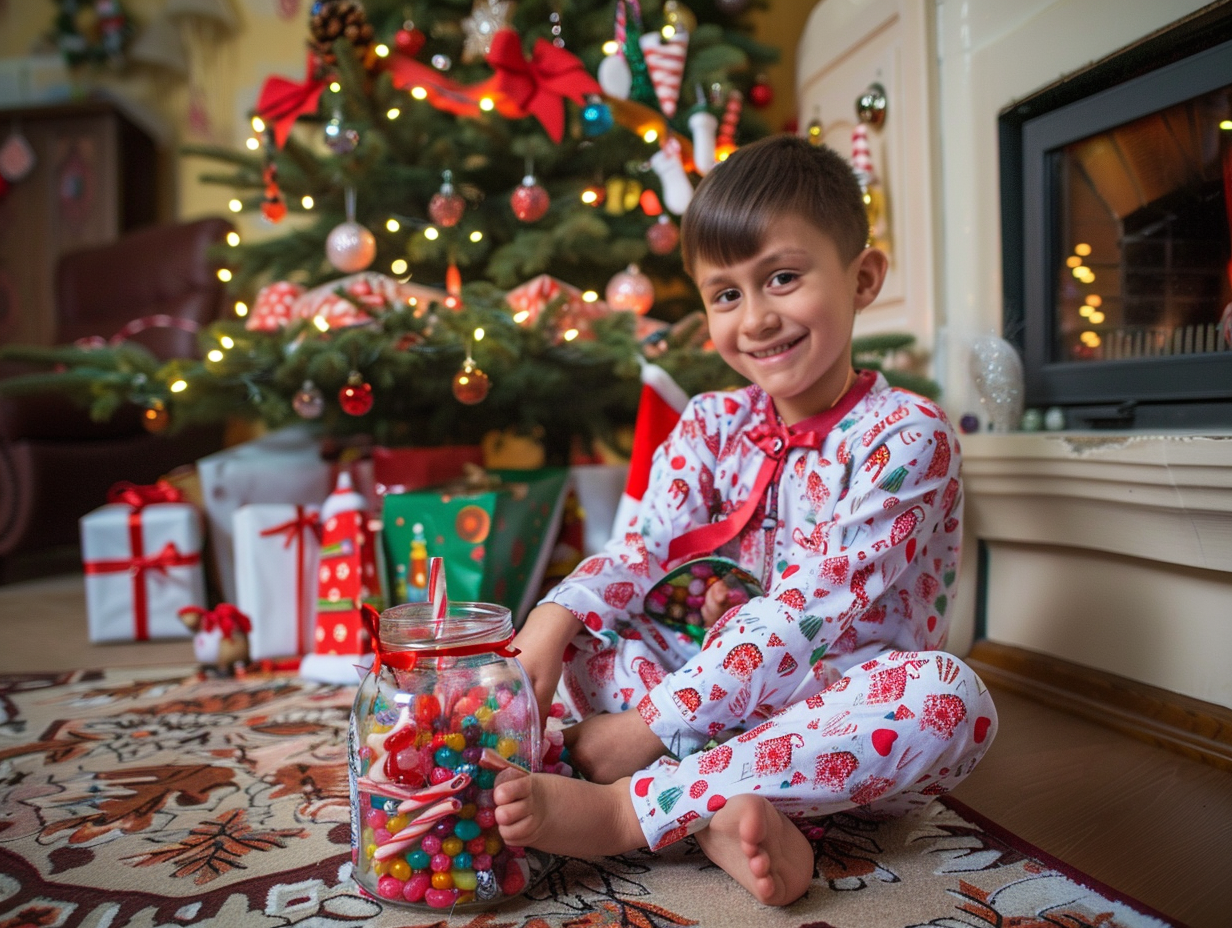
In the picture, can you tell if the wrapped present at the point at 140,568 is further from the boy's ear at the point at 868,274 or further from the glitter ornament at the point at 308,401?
the boy's ear at the point at 868,274

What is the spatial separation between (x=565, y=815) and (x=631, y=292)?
114 centimetres

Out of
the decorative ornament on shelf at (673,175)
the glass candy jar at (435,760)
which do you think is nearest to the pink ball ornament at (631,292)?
the decorative ornament on shelf at (673,175)

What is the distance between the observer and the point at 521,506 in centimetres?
145

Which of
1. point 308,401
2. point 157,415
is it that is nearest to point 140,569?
point 157,415

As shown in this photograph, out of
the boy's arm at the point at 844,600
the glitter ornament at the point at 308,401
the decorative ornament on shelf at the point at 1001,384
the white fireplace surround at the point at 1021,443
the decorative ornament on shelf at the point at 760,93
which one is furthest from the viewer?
the decorative ornament on shelf at the point at 760,93

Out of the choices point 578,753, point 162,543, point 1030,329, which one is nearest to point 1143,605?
point 1030,329

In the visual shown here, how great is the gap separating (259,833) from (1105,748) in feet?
3.06

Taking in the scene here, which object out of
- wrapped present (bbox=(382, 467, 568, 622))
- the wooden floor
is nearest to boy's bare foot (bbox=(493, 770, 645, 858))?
the wooden floor

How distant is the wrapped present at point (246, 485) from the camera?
162 cm

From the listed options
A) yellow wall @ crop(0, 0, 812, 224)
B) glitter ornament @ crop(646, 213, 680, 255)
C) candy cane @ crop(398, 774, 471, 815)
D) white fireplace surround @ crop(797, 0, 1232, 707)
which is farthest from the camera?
yellow wall @ crop(0, 0, 812, 224)

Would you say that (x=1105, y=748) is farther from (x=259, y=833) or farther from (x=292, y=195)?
(x=292, y=195)

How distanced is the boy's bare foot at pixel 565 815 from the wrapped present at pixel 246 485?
3.65 feet

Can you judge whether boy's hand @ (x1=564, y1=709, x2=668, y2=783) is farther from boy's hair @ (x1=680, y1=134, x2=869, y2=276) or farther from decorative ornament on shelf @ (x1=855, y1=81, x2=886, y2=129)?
decorative ornament on shelf @ (x1=855, y1=81, x2=886, y2=129)

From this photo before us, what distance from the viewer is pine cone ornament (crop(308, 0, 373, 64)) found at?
148cm
